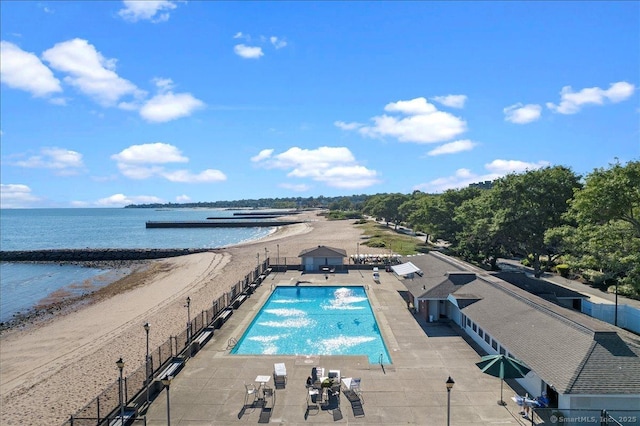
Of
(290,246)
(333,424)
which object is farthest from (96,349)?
(290,246)

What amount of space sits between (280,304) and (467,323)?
16333 millimetres

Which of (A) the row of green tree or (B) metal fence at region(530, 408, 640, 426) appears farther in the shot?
(A) the row of green tree

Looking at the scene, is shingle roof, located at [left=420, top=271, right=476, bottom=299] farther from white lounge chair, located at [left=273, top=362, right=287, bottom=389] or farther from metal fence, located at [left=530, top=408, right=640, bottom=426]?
metal fence, located at [left=530, top=408, right=640, bottom=426]

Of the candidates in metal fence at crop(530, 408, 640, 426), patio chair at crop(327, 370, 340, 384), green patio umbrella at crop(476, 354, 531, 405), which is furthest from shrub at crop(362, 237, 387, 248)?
metal fence at crop(530, 408, 640, 426)

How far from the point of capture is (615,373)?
15078mm

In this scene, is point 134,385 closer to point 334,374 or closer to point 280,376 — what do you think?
point 280,376

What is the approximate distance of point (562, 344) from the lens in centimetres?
1719

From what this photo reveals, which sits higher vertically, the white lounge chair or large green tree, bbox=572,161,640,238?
large green tree, bbox=572,161,640,238

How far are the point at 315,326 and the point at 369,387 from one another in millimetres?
12101

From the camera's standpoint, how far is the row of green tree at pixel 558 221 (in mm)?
23141

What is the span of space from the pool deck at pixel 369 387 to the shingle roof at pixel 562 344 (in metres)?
2.05

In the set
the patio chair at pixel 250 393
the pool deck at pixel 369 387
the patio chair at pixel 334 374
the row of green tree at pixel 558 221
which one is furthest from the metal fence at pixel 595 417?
the patio chair at pixel 250 393

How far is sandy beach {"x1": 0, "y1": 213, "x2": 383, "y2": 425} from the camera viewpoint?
68.8ft

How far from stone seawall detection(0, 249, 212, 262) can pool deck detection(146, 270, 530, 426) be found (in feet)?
195
